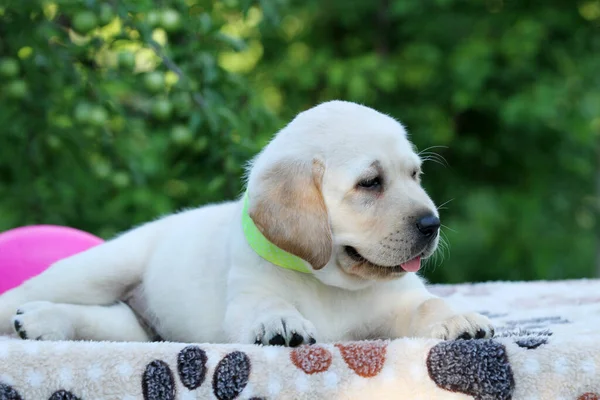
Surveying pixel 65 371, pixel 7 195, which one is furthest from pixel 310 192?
pixel 7 195

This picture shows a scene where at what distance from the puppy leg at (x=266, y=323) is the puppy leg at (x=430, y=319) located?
1.16 feet

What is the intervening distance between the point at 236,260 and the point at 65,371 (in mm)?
762

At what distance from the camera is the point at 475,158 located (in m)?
7.41

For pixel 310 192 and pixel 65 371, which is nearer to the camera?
pixel 65 371

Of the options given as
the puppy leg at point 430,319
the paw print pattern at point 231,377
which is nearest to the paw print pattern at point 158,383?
the paw print pattern at point 231,377

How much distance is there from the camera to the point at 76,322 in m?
3.04

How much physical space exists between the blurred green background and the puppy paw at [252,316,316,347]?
5.83ft

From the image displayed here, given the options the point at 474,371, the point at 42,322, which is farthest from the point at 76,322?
the point at 474,371

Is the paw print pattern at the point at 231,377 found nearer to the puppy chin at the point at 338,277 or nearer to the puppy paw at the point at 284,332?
the puppy paw at the point at 284,332

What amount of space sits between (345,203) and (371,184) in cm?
11

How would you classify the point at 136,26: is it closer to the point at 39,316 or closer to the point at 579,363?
the point at 39,316

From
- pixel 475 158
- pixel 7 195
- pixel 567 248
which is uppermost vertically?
pixel 7 195

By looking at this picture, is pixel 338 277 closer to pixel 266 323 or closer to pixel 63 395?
pixel 266 323

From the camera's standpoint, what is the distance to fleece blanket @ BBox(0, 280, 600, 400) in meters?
2.21
